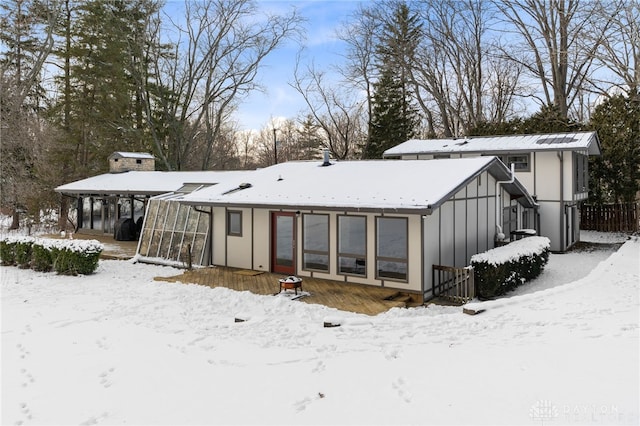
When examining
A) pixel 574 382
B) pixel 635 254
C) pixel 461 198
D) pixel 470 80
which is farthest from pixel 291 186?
pixel 470 80

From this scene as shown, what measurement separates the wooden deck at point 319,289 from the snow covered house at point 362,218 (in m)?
0.24

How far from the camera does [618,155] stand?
20.7 m

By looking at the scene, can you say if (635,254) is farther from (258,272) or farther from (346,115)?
(346,115)

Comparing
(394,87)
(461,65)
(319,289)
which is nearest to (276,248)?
(319,289)

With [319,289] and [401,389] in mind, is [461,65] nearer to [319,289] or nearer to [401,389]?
[319,289]

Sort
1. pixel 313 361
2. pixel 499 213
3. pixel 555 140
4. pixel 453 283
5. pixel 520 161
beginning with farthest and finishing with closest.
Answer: pixel 520 161, pixel 555 140, pixel 499 213, pixel 453 283, pixel 313 361

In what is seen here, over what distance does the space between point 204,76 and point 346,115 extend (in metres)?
10.1

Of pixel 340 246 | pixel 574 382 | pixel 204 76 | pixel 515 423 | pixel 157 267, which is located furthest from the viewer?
pixel 204 76

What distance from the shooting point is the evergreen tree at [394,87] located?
30938 mm

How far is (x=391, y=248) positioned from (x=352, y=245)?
3.27ft

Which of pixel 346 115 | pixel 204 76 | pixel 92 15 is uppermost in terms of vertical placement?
pixel 92 15

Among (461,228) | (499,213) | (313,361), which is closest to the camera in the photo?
(313,361)

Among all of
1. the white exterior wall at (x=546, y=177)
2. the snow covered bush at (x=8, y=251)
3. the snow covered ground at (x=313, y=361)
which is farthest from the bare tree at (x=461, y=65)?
the snow covered bush at (x=8, y=251)

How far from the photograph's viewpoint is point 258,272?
1252cm
